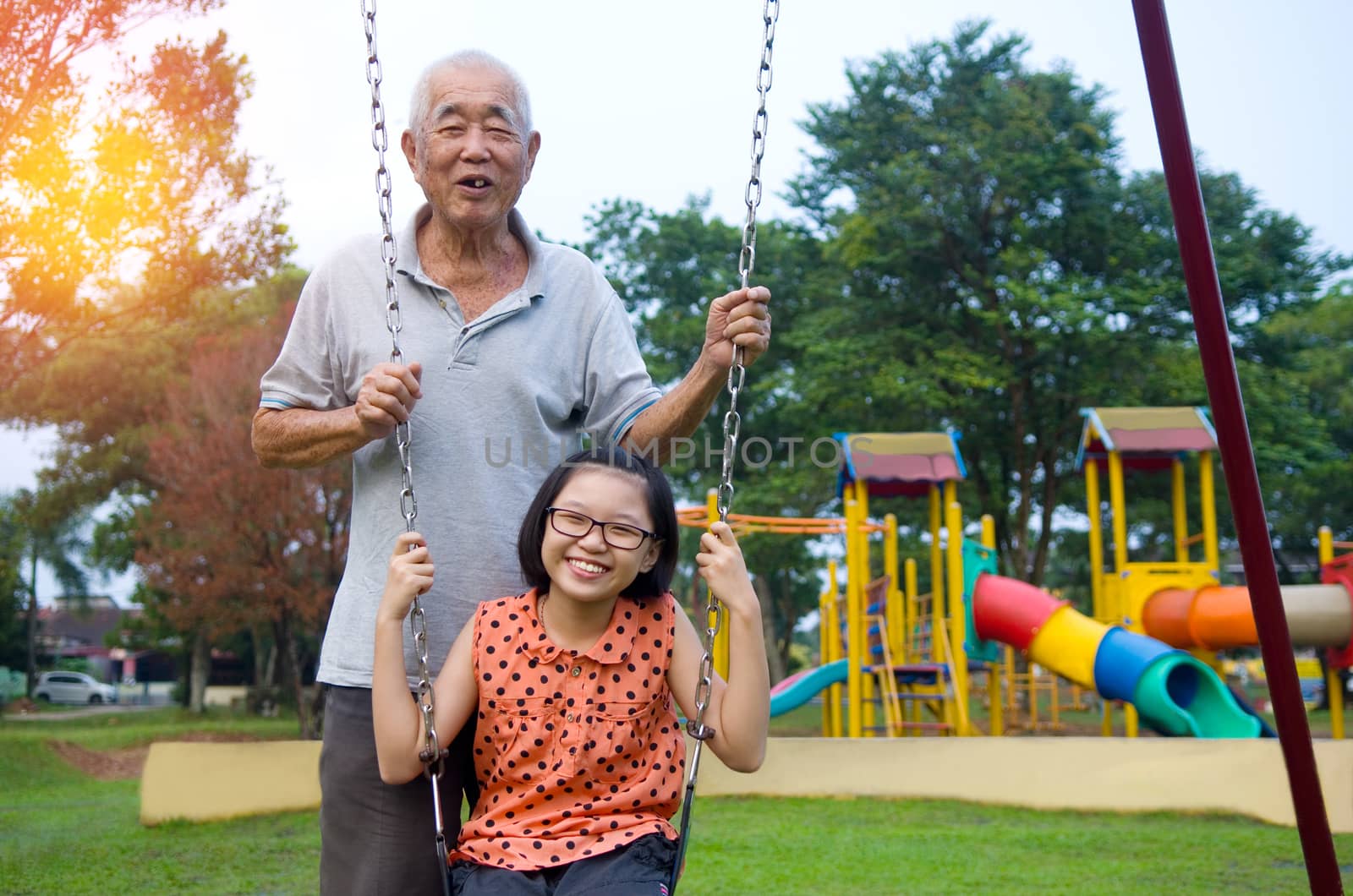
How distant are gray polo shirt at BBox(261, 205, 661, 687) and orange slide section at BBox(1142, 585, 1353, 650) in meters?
9.93

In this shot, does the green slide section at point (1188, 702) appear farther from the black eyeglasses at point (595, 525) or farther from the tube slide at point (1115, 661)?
the black eyeglasses at point (595, 525)

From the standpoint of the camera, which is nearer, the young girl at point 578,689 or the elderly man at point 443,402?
the young girl at point 578,689

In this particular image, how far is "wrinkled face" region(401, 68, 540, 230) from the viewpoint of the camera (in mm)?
2115

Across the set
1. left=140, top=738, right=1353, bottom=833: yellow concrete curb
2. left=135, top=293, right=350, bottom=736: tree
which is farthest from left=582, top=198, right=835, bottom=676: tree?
left=140, top=738, right=1353, bottom=833: yellow concrete curb

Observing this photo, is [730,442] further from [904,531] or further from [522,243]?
[904,531]

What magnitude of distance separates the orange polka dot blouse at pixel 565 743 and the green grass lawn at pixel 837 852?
335cm

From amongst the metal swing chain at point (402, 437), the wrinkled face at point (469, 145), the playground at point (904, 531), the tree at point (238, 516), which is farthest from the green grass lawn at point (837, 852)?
the tree at point (238, 516)

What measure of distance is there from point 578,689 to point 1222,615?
33.0 ft

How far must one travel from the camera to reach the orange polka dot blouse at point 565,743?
1916 millimetres

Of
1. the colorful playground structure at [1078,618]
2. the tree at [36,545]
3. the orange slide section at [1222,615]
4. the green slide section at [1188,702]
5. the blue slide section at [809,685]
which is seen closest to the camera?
the green slide section at [1188,702]

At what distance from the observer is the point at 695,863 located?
5.68m

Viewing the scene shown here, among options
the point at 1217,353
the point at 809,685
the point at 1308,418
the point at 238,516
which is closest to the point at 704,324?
the point at 238,516

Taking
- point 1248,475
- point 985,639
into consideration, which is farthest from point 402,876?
point 985,639

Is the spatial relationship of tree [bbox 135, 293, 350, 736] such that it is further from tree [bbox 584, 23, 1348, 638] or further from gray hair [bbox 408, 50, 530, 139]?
gray hair [bbox 408, 50, 530, 139]
